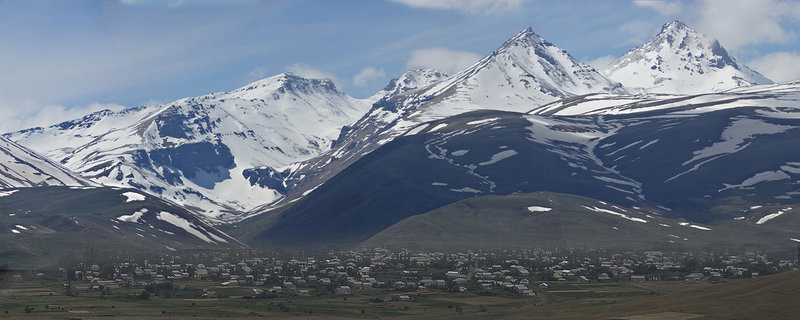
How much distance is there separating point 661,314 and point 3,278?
95726 millimetres

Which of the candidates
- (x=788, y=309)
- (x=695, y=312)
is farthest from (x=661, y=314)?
(x=788, y=309)

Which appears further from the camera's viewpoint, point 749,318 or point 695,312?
point 695,312

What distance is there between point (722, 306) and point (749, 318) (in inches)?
561

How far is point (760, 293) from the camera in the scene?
199125 mm

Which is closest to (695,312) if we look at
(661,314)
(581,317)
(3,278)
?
(661,314)

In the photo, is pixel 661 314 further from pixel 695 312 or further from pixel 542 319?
pixel 542 319

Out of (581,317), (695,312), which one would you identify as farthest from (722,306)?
(581,317)

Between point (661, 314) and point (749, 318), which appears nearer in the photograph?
point (749, 318)

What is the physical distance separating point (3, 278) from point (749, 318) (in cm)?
10371

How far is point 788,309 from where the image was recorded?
182 metres

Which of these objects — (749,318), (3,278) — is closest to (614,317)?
(749,318)

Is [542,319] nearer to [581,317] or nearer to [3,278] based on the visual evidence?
[581,317]

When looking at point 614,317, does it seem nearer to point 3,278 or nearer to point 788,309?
point 788,309

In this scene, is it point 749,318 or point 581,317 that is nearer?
point 749,318
